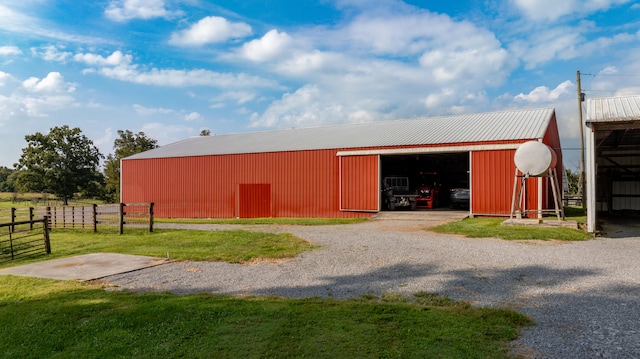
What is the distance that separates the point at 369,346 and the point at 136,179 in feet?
94.0

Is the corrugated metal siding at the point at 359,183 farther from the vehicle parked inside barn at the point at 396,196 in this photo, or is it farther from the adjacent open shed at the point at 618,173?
the adjacent open shed at the point at 618,173

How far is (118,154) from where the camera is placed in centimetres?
5562

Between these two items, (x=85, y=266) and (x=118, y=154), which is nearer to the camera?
(x=85, y=266)

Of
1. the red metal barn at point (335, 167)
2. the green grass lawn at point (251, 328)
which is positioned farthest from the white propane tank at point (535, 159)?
the green grass lawn at point (251, 328)

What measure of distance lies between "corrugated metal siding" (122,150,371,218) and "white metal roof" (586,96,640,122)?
11.1 meters

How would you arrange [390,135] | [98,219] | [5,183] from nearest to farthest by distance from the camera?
1. [98,219]
2. [390,135]
3. [5,183]

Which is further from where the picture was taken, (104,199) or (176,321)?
(104,199)

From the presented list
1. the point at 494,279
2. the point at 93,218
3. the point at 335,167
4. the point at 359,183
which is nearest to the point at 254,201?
the point at 335,167

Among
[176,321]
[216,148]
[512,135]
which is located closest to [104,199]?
[216,148]

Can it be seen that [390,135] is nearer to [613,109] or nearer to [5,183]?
[613,109]

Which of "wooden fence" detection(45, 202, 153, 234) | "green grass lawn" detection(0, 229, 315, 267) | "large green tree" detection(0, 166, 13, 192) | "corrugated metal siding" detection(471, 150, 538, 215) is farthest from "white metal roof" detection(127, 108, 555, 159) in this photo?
"large green tree" detection(0, 166, 13, 192)

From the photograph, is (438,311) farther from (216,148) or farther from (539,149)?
(216,148)

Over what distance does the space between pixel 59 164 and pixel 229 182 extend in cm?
3824

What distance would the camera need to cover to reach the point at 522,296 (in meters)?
6.18
